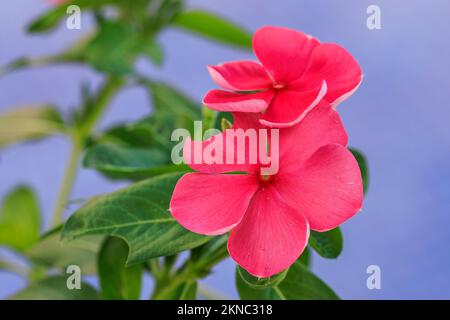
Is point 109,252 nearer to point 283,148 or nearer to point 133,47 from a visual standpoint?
point 283,148

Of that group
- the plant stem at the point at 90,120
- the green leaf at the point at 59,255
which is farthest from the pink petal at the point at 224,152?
the plant stem at the point at 90,120

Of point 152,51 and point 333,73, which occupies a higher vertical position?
point 152,51

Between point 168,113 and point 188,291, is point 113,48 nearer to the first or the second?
point 168,113

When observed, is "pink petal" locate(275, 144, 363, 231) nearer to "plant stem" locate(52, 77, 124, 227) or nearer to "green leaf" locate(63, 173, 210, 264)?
"green leaf" locate(63, 173, 210, 264)

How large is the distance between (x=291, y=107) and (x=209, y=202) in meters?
0.08

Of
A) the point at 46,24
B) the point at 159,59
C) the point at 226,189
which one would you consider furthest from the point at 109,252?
the point at 46,24

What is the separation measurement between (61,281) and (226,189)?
35 centimetres

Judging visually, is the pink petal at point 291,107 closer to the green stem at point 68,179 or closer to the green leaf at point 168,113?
the green leaf at point 168,113

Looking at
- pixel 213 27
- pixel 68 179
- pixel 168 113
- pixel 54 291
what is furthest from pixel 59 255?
pixel 213 27

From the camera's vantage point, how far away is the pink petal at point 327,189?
0.42 metres

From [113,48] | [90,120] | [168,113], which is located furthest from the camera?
[90,120]

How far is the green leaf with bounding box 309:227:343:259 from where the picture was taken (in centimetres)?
51

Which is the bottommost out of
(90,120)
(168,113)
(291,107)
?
(291,107)

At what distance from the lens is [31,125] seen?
3.90ft
